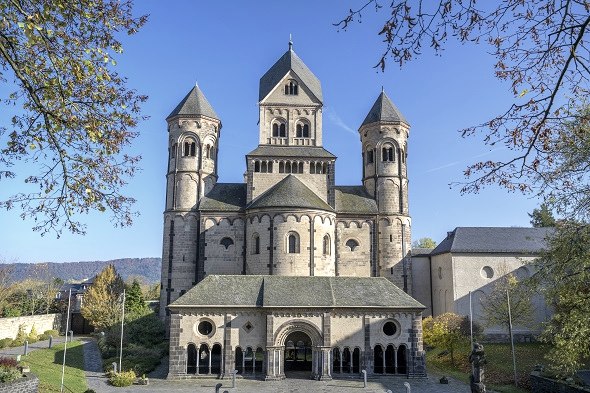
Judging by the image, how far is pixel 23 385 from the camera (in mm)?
22469

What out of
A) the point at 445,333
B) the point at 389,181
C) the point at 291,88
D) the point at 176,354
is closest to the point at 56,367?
the point at 176,354

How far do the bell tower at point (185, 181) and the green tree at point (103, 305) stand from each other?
6.14 metres

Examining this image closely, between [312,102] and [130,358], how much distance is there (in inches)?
1114

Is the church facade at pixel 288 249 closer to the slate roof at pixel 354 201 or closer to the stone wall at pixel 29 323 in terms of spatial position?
the slate roof at pixel 354 201

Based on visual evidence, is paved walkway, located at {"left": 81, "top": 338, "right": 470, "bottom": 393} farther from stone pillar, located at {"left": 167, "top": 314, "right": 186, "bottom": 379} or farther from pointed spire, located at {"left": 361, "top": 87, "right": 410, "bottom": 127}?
pointed spire, located at {"left": 361, "top": 87, "right": 410, "bottom": 127}

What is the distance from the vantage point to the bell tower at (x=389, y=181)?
143ft

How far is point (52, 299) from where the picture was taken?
60.7 metres

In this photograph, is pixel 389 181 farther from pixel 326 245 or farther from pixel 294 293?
pixel 294 293

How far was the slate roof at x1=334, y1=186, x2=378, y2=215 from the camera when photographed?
44000mm

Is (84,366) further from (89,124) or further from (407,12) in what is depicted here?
(407,12)

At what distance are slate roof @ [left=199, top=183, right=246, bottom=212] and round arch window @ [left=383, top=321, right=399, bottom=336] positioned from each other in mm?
17563

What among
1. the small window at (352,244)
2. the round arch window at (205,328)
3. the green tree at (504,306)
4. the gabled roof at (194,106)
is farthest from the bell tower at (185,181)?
the green tree at (504,306)

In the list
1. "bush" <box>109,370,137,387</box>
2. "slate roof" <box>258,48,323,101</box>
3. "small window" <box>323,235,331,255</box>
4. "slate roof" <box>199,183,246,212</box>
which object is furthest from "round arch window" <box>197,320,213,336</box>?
"slate roof" <box>258,48,323,101</box>

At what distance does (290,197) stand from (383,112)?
47.8ft
